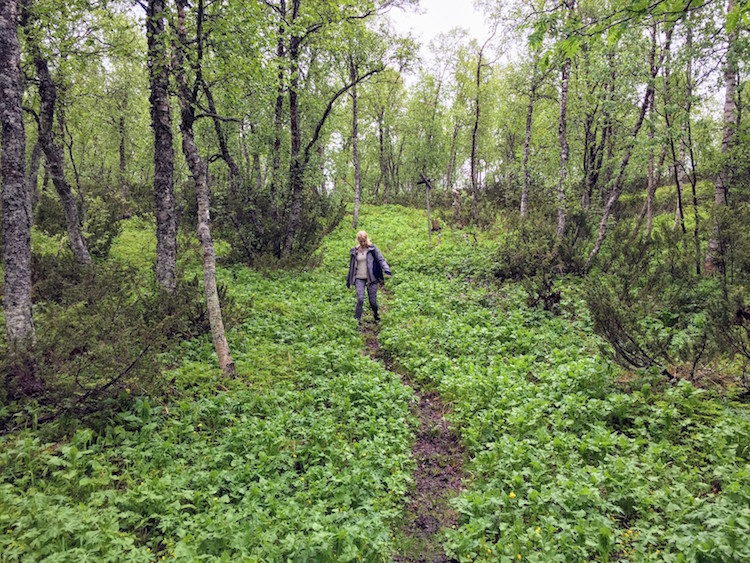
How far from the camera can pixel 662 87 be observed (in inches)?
419

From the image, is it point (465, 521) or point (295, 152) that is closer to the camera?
point (465, 521)

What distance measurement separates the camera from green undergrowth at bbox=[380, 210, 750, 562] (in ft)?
11.3

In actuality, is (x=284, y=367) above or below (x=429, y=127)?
below

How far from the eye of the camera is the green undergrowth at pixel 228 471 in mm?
3322

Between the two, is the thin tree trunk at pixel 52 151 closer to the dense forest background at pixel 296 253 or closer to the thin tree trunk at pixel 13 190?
the dense forest background at pixel 296 253

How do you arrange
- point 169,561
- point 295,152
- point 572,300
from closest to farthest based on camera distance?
point 169,561 → point 572,300 → point 295,152

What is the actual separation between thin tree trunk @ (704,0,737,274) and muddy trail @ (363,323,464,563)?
7302 millimetres

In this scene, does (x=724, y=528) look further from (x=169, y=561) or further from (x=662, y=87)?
(x=662, y=87)

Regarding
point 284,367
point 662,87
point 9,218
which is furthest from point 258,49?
point 662,87

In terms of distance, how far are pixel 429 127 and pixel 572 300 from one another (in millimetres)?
30121

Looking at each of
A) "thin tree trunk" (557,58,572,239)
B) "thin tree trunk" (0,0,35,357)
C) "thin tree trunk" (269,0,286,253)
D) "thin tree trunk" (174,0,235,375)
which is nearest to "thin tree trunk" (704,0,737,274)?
"thin tree trunk" (557,58,572,239)

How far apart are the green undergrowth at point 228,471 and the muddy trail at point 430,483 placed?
20 centimetres

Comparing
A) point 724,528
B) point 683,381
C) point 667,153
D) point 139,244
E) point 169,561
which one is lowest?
point 169,561

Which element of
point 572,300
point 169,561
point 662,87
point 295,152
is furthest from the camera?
point 295,152
